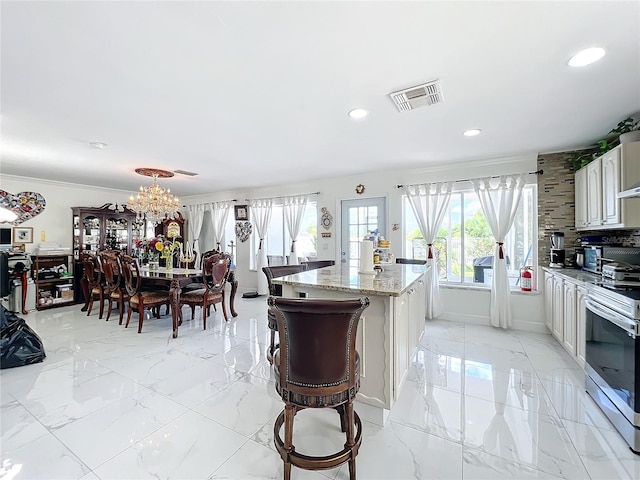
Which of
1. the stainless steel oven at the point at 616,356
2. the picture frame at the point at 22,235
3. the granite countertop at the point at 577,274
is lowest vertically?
the stainless steel oven at the point at 616,356

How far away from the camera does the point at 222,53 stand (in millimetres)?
1680

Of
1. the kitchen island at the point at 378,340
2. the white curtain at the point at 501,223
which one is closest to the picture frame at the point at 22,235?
the kitchen island at the point at 378,340

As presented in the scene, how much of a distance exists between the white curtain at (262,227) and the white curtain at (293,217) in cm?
51

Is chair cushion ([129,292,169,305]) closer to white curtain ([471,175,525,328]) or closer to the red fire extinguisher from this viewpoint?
white curtain ([471,175,525,328])

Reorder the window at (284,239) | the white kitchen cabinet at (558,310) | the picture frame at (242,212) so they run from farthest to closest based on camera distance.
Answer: the picture frame at (242,212), the window at (284,239), the white kitchen cabinet at (558,310)

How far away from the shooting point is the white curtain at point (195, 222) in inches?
283

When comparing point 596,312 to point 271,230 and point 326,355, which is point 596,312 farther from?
point 271,230

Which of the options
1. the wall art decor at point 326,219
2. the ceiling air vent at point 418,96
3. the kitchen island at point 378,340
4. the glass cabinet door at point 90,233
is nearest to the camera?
the kitchen island at point 378,340

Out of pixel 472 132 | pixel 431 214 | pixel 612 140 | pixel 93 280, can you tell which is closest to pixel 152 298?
pixel 93 280

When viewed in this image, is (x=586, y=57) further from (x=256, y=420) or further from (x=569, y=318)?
(x=256, y=420)

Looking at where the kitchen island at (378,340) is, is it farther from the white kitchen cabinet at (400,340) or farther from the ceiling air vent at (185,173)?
the ceiling air vent at (185,173)

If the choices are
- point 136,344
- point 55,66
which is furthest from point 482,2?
point 136,344

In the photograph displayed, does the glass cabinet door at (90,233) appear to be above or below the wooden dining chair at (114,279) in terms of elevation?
above

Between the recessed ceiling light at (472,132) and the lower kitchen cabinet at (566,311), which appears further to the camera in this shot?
the recessed ceiling light at (472,132)
